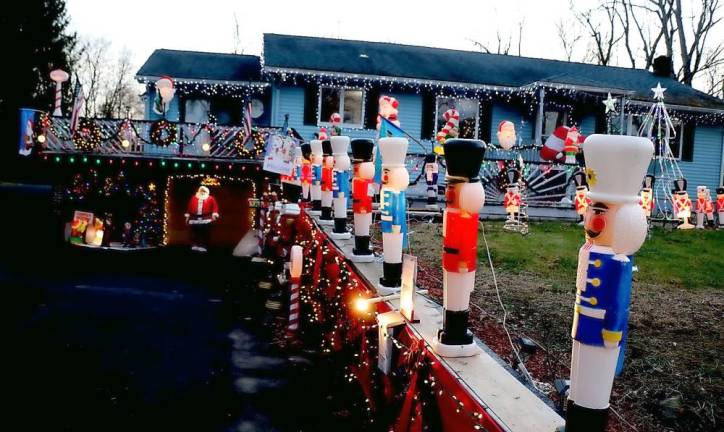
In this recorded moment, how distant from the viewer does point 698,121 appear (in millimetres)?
23406

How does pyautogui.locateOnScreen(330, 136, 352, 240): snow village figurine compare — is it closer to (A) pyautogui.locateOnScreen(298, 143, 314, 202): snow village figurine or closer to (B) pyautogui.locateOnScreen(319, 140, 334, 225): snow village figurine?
(B) pyautogui.locateOnScreen(319, 140, 334, 225): snow village figurine

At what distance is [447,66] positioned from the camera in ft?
75.4

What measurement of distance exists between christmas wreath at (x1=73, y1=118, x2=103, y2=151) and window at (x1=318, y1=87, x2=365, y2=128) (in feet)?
26.3

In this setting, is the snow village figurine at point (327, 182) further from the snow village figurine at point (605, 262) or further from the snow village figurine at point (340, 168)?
the snow village figurine at point (605, 262)

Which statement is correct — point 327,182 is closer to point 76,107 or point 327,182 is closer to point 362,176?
point 362,176

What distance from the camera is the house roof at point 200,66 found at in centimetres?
2164

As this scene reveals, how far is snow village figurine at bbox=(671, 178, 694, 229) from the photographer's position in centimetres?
1491

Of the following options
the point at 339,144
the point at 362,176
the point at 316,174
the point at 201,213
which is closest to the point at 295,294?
the point at 316,174

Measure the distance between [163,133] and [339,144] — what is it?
11.3m

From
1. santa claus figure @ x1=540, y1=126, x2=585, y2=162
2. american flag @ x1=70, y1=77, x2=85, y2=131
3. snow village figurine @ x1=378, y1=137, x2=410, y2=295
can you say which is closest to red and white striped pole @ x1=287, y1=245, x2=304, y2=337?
snow village figurine @ x1=378, y1=137, x2=410, y2=295

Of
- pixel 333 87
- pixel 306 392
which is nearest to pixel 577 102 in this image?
pixel 333 87

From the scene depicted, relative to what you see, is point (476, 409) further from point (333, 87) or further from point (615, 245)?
point (333, 87)

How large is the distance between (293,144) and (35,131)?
9655 millimetres

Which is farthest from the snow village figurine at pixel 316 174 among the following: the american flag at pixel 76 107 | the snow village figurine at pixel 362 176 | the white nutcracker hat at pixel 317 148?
the american flag at pixel 76 107
